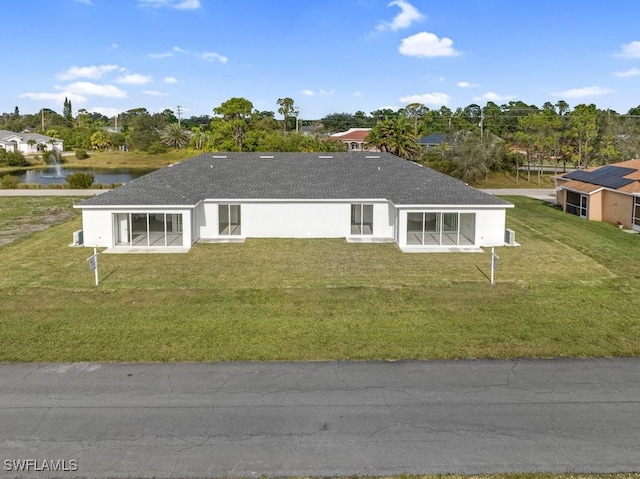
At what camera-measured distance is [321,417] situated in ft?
31.8

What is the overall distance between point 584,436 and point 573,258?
Result: 15319mm

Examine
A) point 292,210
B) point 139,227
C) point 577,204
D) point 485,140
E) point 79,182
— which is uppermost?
point 485,140

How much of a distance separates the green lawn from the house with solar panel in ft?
21.8

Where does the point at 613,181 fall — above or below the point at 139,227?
above

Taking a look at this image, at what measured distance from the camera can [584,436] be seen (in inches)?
357

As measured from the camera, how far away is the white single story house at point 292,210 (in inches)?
965

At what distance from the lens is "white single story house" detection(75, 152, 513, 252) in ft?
80.4

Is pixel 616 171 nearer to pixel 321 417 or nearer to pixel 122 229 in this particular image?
pixel 122 229

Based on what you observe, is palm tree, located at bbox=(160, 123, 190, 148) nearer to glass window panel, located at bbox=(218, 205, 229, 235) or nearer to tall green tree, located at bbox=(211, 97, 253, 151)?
tall green tree, located at bbox=(211, 97, 253, 151)

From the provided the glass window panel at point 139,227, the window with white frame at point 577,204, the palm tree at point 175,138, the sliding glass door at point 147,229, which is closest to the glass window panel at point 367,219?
the sliding glass door at point 147,229

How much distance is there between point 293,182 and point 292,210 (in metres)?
2.85

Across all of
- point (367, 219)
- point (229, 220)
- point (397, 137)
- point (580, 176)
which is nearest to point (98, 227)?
point (229, 220)

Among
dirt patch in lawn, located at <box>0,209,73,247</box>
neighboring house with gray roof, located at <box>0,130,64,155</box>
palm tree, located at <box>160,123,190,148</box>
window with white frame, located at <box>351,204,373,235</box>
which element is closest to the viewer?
window with white frame, located at <box>351,204,373,235</box>

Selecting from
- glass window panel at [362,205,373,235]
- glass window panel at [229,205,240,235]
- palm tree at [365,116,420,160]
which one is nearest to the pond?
palm tree at [365,116,420,160]
